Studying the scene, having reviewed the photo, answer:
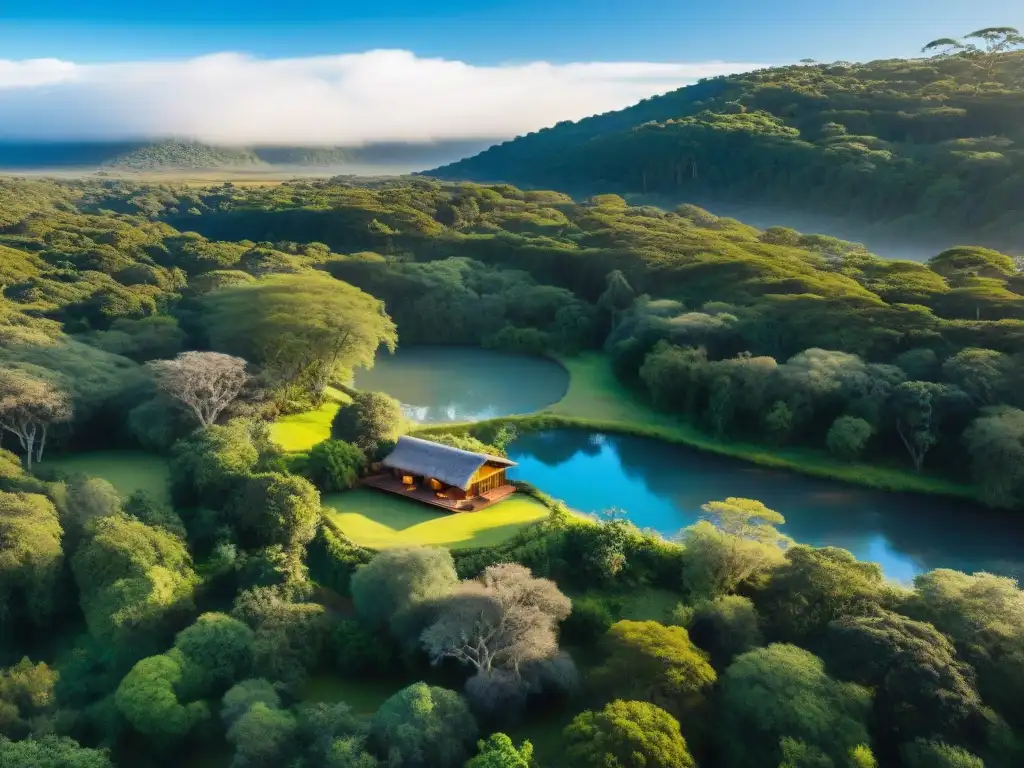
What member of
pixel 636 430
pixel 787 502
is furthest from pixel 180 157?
pixel 787 502

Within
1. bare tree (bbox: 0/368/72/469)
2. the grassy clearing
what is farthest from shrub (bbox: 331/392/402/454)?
the grassy clearing

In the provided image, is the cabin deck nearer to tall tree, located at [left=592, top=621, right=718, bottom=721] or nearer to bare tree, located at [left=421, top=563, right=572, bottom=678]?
bare tree, located at [left=421, top=563, right=572, bottom=678]

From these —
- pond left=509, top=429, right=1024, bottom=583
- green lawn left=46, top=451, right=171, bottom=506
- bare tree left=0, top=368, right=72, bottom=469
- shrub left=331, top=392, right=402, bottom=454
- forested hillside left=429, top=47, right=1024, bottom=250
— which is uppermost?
forested hillside left=429, top=47, right=1024, bottom=250

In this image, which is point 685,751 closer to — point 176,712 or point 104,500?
point 176,712

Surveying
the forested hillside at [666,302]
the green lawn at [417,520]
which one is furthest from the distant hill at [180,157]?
the green lawn at [417,520]

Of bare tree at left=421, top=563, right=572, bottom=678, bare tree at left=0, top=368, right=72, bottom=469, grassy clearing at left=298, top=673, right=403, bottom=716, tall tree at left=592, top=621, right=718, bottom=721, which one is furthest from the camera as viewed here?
bare tree at left=0, top=368, right=72, bottom=469

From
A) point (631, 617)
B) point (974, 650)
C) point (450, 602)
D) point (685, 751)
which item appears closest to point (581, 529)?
point (631, 617)
